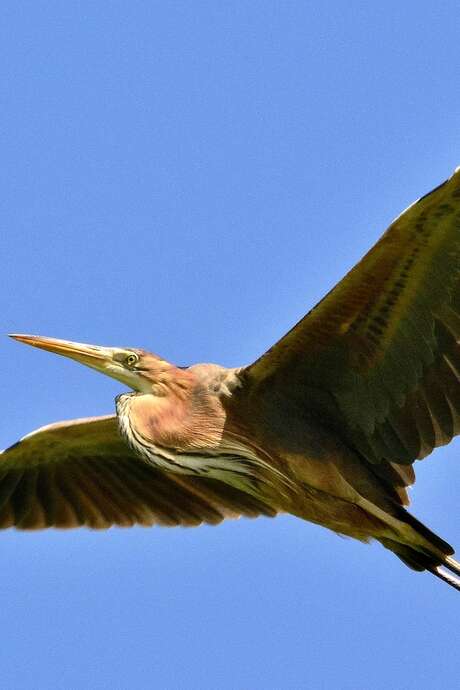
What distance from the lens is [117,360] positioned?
323 inches

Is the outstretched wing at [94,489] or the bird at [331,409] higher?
the outstretched wing at [94,489]

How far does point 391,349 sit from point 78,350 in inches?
70.0

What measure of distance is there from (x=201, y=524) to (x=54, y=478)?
1.05 metres

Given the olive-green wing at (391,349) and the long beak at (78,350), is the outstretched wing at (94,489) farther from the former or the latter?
the olive-green wing at (391,349)

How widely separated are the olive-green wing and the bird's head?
58 centimetres

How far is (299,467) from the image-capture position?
26.2 feet

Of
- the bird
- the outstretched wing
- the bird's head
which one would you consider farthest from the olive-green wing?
Result: the outstretched wing

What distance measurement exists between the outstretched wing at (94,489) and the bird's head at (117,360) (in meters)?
0.99

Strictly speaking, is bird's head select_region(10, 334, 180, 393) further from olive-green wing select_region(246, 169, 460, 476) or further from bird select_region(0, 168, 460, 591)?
olive-green wing select_region(246, 169, 460, 476)

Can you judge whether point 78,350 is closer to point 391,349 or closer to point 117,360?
point 117,360

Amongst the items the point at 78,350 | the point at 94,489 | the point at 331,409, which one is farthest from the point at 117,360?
the point at 94,489

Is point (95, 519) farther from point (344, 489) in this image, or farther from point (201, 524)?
point (344, 489)

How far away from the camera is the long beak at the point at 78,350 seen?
26.8 feet

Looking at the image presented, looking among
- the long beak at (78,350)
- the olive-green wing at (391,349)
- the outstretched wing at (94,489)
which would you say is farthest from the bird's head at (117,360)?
the outstretched wing at (94,489)
